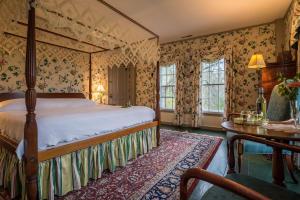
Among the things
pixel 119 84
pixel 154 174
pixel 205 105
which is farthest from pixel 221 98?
pixel 154 174

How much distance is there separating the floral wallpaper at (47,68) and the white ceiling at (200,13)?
183 centimetres

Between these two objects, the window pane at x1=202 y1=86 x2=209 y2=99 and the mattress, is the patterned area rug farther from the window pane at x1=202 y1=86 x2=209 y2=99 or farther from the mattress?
the window pane at x1=202 y1=86 x2=209 y2=99

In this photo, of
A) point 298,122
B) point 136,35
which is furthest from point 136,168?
point 136,35

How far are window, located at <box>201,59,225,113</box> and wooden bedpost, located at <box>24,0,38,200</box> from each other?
14.2 ft

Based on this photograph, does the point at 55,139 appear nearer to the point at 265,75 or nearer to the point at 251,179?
the point at 251,179

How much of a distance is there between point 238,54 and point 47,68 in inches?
186

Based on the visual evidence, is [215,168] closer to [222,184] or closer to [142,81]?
[222,184]

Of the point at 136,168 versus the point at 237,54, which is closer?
the point at 136,168

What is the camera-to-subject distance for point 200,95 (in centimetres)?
491

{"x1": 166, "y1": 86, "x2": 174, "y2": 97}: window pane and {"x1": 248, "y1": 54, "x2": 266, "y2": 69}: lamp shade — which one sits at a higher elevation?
{"x1": 248, "y1": 54, "x2": 266, "y2": 69}: lamp shade

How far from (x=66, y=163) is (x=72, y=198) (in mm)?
356

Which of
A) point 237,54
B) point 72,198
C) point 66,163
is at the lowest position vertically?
point 72,198

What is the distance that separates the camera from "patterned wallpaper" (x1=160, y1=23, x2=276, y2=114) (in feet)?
13.5

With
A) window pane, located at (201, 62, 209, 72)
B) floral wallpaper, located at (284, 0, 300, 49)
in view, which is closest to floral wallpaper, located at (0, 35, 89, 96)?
window pane, located at (201, 62, 209, 72)
